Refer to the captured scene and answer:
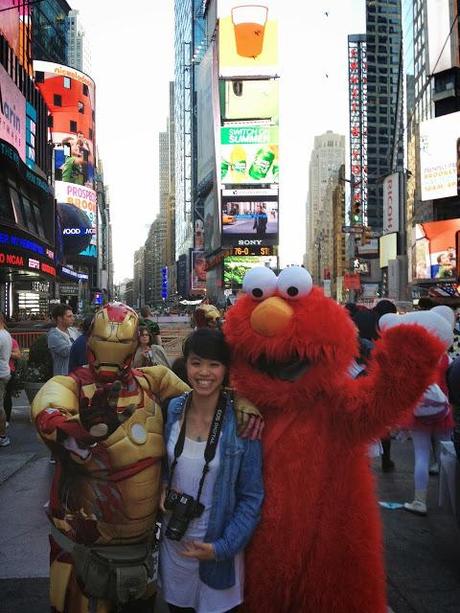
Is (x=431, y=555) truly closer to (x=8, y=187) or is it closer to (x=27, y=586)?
(x=27, y=586)

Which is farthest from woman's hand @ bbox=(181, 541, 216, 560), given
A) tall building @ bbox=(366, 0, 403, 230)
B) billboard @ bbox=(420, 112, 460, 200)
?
tall building @ bbox=(366, 0, 403, 230)

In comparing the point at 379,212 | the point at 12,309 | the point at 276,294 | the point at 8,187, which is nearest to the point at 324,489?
the point at 276,294

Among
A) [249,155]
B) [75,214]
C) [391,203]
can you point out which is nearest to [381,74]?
[249,155]

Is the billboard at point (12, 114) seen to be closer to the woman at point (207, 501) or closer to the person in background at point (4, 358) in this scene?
the person in background at point (4, 358)

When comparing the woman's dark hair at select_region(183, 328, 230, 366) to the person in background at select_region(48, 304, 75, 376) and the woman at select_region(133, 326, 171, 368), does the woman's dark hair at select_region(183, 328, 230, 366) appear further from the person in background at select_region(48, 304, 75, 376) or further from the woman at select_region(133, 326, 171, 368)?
the person in background at select_region(48, 304, 75, 376)

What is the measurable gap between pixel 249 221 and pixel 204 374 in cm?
6144

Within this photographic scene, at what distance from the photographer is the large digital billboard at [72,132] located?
57562mm

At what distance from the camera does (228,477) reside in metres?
2.19

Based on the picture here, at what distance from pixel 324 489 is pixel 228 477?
0.47m

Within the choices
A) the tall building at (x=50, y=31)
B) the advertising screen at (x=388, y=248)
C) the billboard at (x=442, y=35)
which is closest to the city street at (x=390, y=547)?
the billboard at (x=442, y=35)

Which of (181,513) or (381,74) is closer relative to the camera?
(181,513)

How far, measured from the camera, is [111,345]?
2.29 m

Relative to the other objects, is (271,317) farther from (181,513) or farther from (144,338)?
(144,338)

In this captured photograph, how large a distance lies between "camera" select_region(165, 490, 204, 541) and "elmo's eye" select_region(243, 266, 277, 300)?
0.93 m
